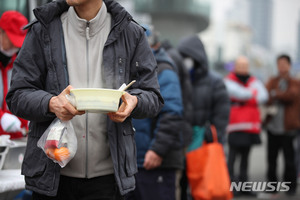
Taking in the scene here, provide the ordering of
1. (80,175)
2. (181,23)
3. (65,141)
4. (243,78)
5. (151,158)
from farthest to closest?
(181,23)
(243,78)
(151,158)
(80,175)
(65,141)

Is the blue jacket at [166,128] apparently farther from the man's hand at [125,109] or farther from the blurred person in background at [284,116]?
the blurred person in background at [284,116]

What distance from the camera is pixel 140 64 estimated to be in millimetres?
2906

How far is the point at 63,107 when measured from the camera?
2.45m

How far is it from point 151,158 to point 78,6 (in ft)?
6.52

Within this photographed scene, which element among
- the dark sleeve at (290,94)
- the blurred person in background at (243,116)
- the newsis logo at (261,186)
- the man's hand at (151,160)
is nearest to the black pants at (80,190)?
the man's hand at (151,160)

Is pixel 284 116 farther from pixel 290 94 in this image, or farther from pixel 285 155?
pixel 285 155

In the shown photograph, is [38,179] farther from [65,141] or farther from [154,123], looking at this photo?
[154,123]

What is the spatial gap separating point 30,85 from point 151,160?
1980 mm

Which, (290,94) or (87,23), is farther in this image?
(290,94)

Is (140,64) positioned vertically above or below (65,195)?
above

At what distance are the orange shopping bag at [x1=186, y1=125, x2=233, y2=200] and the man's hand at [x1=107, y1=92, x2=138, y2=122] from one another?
10.5 ft

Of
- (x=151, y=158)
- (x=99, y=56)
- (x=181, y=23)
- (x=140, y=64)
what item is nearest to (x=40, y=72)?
(x=99, y=56)

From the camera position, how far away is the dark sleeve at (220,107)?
641 cm

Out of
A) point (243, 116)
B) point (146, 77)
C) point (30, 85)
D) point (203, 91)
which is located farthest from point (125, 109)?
point (243, 116)
